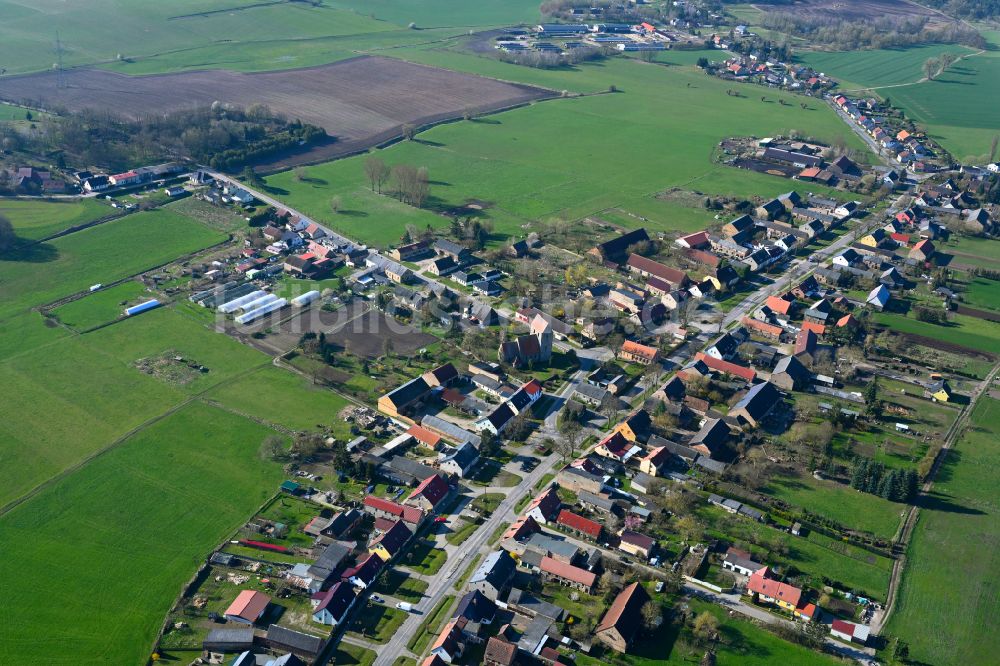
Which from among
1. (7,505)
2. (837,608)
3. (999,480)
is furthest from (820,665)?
(7,505)

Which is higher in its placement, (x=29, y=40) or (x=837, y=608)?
(x=29, y=40)

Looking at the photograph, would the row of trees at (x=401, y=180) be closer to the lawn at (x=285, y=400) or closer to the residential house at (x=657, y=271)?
the residential house at (x=657, y=271)

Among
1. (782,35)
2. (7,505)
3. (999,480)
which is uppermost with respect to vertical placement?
(782,35)

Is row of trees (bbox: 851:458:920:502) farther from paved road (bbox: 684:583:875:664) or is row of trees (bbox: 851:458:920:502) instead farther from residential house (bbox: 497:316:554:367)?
residential house (bbox: 497:316:554:367)

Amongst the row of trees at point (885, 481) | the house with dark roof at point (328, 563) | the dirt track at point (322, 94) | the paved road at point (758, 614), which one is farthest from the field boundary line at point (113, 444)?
the dirt track at point (322, 94)

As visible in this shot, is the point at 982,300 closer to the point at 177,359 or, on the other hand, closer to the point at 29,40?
the point at 177,359

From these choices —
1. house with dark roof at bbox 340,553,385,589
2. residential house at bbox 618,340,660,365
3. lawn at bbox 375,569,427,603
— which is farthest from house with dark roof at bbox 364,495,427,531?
residential house at bbox 618,340,660,365
